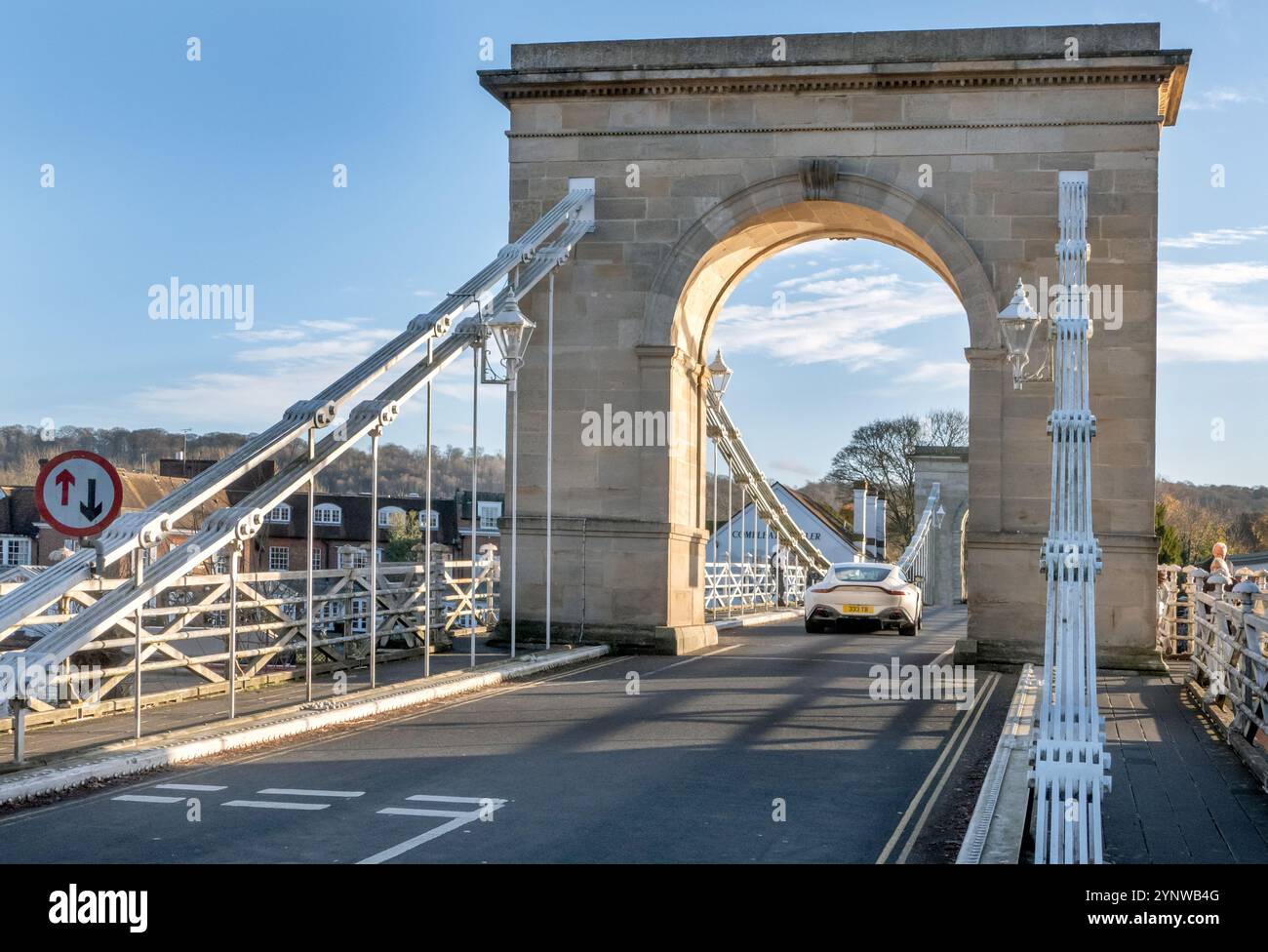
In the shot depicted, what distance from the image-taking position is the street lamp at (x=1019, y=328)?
14.9 m

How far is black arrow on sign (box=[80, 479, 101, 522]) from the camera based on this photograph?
9461 mm

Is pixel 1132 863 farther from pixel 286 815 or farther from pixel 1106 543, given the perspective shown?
pixel 1106 543

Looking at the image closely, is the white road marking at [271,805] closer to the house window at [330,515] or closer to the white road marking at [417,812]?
the white road marking at [417,812]

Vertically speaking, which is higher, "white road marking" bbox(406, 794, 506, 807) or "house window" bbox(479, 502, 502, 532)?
"house window" bbox(479, 502, 502, 532)

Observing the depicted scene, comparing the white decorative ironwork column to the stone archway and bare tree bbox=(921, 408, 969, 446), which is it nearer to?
the stone archway

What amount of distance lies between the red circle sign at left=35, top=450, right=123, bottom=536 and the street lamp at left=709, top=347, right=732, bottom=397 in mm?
14392

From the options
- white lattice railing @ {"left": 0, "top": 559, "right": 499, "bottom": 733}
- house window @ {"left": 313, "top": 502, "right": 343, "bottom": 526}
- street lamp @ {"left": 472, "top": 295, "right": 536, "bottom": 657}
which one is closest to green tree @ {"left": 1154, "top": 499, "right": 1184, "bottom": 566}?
white lattice railing @ {"left": 0, "top": 559, "right": 499, "bottom": 733}

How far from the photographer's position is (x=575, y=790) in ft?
27.2

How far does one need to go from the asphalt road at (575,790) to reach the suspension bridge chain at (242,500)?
1049mm

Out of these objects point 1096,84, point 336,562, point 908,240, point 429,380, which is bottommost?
point 336,562
